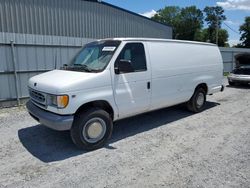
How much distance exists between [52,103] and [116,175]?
1827mm

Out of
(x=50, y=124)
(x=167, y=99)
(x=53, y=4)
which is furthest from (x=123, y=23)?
(x=50, y=124)

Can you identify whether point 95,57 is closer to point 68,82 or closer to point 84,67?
point 84,67

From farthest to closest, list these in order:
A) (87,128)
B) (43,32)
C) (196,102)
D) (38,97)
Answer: (43,32) → (196,102) → (38,97) → (87,128)

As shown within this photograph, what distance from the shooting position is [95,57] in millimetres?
5211

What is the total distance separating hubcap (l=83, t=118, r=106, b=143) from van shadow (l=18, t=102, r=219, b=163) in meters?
0.30

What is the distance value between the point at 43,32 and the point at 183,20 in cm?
7211

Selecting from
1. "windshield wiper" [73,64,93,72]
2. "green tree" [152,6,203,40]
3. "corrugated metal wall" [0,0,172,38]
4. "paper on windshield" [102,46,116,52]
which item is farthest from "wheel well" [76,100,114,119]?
"green tree" [152,6,203,40]

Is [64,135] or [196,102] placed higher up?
[196,102]

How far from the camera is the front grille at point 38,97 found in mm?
4688

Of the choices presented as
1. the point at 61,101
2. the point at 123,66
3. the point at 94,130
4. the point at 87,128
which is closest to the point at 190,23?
the point at 123,66

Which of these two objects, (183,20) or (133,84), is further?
(183,20)

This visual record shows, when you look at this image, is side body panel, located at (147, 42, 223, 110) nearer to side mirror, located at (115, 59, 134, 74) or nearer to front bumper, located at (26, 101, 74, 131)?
side mirror, located at (115, 59, 134, 74)

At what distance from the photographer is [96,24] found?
520 inches

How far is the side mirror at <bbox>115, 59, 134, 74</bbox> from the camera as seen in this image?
4.85 meters
